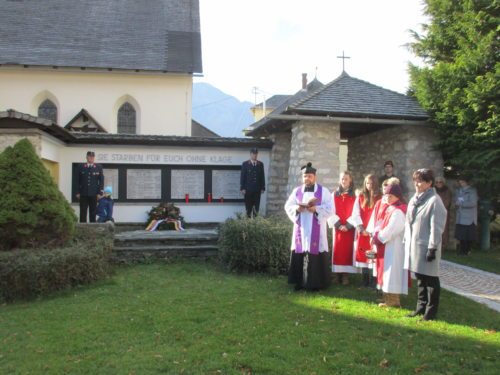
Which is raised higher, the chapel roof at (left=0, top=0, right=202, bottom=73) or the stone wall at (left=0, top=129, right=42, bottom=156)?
the chapel roof at (left=0, top=0, right=202, bottom=73)

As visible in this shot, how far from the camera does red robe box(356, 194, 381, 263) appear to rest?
24.2 ft

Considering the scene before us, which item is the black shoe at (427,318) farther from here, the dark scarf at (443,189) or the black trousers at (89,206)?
the black trousers at (89,206)

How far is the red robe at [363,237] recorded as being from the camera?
24.2 feet

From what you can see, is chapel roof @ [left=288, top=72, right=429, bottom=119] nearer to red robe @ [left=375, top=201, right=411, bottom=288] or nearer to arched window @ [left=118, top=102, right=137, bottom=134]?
red robe @ [left=375, top=201, right=411, bottom=288]

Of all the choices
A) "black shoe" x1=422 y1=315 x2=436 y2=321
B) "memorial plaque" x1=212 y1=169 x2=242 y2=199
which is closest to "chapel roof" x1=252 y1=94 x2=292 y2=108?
"memorial plaque" x1=212 y1=169 x2=242 y2=199

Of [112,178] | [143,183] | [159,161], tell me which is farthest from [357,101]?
[112,178]

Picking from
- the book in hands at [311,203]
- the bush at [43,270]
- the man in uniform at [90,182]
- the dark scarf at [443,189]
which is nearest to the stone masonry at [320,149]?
the dark scarf at [443,189]

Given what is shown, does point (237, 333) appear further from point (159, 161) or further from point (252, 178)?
point (159, 161)

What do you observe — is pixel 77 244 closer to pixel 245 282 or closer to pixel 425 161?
pixel 245 282

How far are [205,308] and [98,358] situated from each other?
195cm

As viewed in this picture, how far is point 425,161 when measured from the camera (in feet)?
38.4

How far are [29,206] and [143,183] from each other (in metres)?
5.20

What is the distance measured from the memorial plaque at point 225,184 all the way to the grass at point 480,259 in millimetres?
5696

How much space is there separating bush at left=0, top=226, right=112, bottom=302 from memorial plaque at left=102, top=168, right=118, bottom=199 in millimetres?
5002
